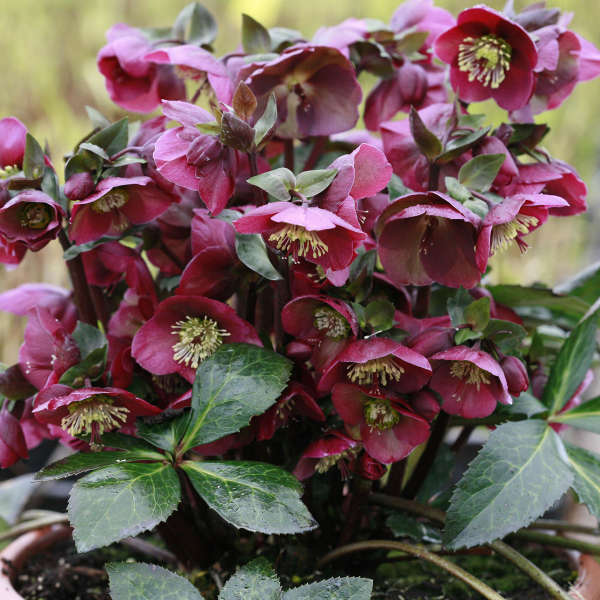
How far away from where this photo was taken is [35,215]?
0.55 meters

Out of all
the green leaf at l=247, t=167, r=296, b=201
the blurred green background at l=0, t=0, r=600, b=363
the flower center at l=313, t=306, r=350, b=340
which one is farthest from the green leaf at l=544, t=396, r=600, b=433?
the blurred green background at l=0, t=0, r=600, b=363

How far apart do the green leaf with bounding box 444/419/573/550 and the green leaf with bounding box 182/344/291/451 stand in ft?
0.53

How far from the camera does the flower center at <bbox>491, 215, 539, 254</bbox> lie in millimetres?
530

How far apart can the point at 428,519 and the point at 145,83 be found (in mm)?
490

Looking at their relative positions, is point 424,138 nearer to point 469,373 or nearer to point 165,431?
point 469,373

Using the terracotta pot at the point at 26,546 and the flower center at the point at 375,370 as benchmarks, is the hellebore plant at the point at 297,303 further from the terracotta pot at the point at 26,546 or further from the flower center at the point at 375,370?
the terracotta pot at the point at 26,546

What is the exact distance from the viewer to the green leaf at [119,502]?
18.0 inches

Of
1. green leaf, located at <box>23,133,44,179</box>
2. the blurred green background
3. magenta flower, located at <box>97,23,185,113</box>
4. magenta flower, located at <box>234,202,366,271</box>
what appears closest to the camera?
magenta flower, located at <box>234,202,366,271</box>

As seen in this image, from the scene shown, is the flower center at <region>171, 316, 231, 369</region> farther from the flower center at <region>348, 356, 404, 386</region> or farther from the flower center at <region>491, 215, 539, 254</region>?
the flower center at <region>491, 215, 539, 254</region>

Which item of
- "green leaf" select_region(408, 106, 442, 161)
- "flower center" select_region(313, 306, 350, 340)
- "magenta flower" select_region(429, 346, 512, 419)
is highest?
"green leaf" select_region(408, 106, 442, 161)

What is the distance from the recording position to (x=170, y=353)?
0.57 m

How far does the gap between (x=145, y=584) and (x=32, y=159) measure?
321mm

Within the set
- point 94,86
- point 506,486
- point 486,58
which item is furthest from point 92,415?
point 94,86

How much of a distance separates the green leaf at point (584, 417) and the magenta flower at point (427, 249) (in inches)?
6.8
